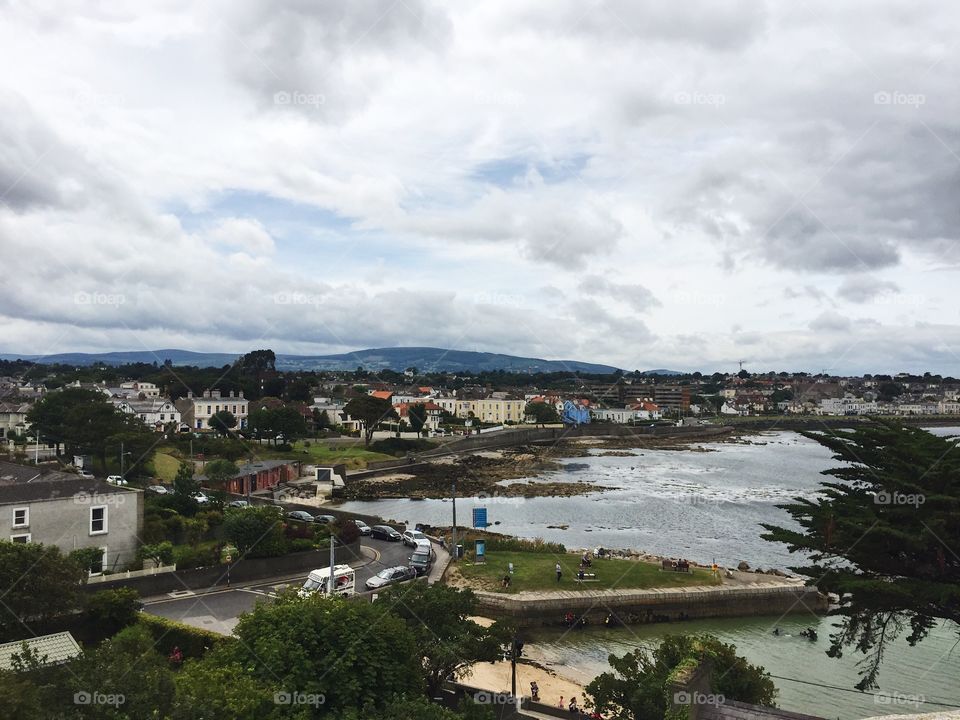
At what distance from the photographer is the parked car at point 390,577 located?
24.4m

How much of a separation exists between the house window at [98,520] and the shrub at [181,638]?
657 cm

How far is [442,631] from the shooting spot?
50.8 feet

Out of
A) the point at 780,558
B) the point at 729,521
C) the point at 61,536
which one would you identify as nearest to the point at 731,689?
the point at 61,536

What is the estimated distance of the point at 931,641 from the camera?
88.8ft

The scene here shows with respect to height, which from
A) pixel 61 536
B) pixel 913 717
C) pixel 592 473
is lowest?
pixel 592 473

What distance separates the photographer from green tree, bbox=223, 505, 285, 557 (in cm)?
2498

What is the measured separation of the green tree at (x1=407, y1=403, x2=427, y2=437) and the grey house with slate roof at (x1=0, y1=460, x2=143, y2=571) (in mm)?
70927

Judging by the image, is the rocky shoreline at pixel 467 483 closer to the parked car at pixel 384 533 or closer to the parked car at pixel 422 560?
the parked car at pixel 384 533

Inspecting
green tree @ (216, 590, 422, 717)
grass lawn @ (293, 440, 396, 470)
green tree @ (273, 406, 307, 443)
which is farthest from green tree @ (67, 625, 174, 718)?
green tree @ (273, 406, 307, 443)

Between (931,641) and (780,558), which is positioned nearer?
(931,641)

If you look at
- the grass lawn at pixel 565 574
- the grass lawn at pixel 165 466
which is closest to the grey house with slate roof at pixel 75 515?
the grass lawn at pixel 565 574

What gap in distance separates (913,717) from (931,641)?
968 inches

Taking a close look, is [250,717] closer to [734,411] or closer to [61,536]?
[61,536]

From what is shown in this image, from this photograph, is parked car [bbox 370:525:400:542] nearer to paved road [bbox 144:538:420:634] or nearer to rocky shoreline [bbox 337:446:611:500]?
paved road [bbox 144:538:420:634]
